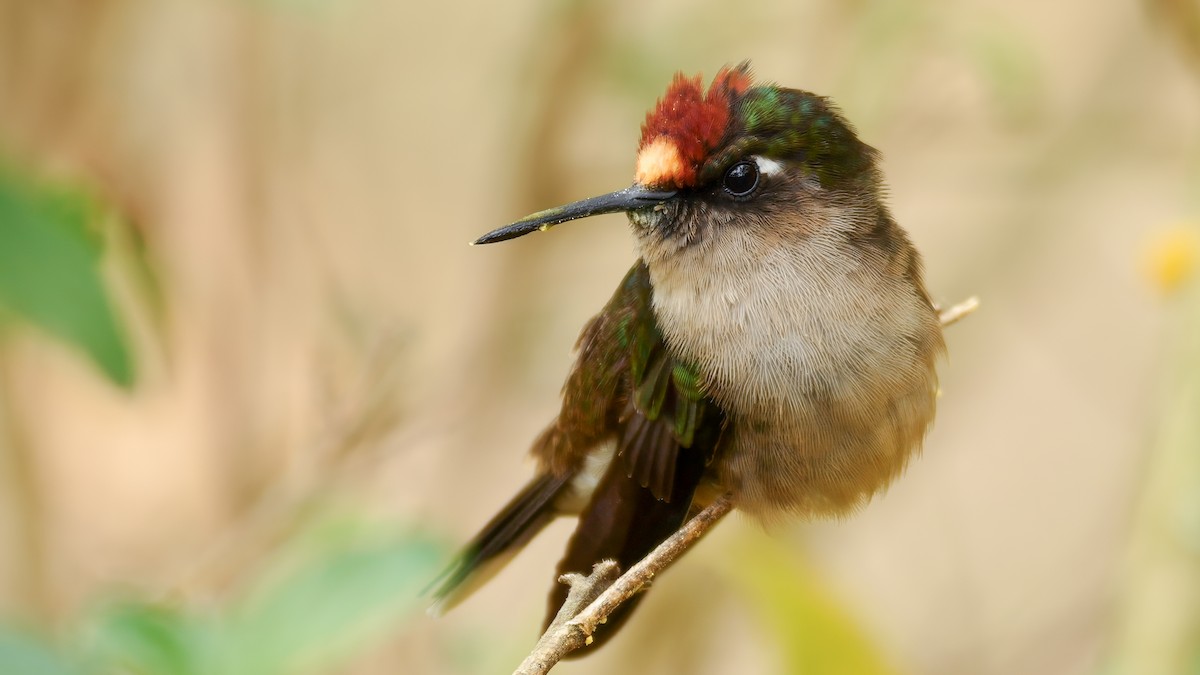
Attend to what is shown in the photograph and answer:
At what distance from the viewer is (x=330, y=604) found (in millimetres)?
1817

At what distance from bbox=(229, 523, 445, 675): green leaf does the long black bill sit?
20.0 inches

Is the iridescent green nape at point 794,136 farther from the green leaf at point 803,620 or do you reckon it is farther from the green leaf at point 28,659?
the green leaf at point 28,659

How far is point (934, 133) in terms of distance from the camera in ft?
11.5

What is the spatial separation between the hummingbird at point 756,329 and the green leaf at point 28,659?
0.65 m

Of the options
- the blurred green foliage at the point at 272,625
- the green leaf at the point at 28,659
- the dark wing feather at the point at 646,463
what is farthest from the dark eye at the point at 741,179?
the green leaf at the point at 28,659

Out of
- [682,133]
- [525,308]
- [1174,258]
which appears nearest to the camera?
[682,133]

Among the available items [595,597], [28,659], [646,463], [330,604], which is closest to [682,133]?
[646,463]

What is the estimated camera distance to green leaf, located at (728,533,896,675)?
234cm

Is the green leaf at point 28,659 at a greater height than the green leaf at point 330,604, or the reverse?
the green leaf at point 28,659

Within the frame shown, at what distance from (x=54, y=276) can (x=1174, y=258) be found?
6.01 ft

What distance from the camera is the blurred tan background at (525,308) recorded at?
2.61 m

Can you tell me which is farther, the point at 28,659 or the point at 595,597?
the point at 28,659

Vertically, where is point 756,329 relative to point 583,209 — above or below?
below

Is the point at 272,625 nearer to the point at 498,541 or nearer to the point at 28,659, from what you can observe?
the point at 28,659
